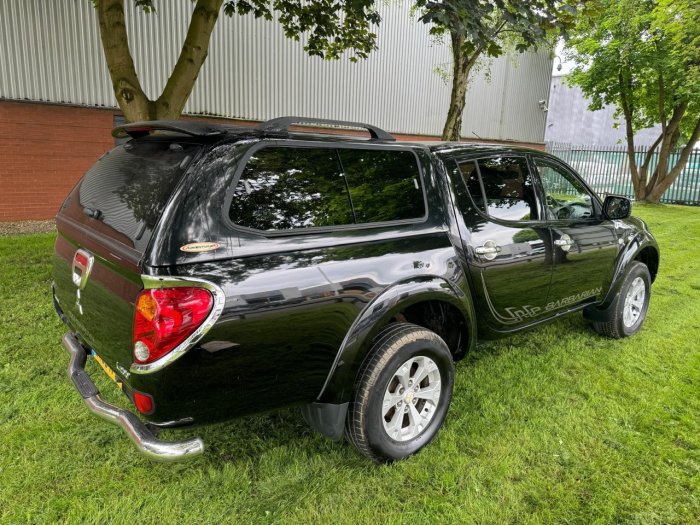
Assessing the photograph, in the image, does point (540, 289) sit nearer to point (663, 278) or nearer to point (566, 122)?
point (663, 278)

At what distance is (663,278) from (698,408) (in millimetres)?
3817

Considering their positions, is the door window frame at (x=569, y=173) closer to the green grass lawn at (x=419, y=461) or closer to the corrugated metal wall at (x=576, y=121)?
the green grass lawn at (x=419, y=461)

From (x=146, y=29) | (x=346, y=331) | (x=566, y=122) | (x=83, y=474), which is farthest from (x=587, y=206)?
(x=566, y=122)

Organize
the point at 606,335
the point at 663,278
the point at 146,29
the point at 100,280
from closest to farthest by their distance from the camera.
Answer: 1. the point at 100,280
2. the point at 606,335
3. the point at 663,278
4. the point at 146,29

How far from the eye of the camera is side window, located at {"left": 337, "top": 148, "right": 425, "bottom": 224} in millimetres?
2588

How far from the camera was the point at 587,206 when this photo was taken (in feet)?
13.2

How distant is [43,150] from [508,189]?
30.9 feet

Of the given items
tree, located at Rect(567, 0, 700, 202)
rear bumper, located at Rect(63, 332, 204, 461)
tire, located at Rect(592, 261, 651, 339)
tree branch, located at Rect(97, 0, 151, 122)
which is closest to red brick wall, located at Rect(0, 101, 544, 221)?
tree branch, located at Rect(97, 0, 151, 122)

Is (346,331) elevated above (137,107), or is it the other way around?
(137,107)

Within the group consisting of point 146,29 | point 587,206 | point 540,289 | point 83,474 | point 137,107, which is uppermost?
point 146,29

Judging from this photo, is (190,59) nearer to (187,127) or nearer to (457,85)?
(187,127)

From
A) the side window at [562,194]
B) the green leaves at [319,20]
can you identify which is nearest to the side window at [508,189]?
the side window at [562,194]

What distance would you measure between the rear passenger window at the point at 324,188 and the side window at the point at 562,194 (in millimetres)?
1363

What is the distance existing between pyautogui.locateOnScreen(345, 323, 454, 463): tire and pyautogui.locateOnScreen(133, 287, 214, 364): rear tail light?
957 mm
